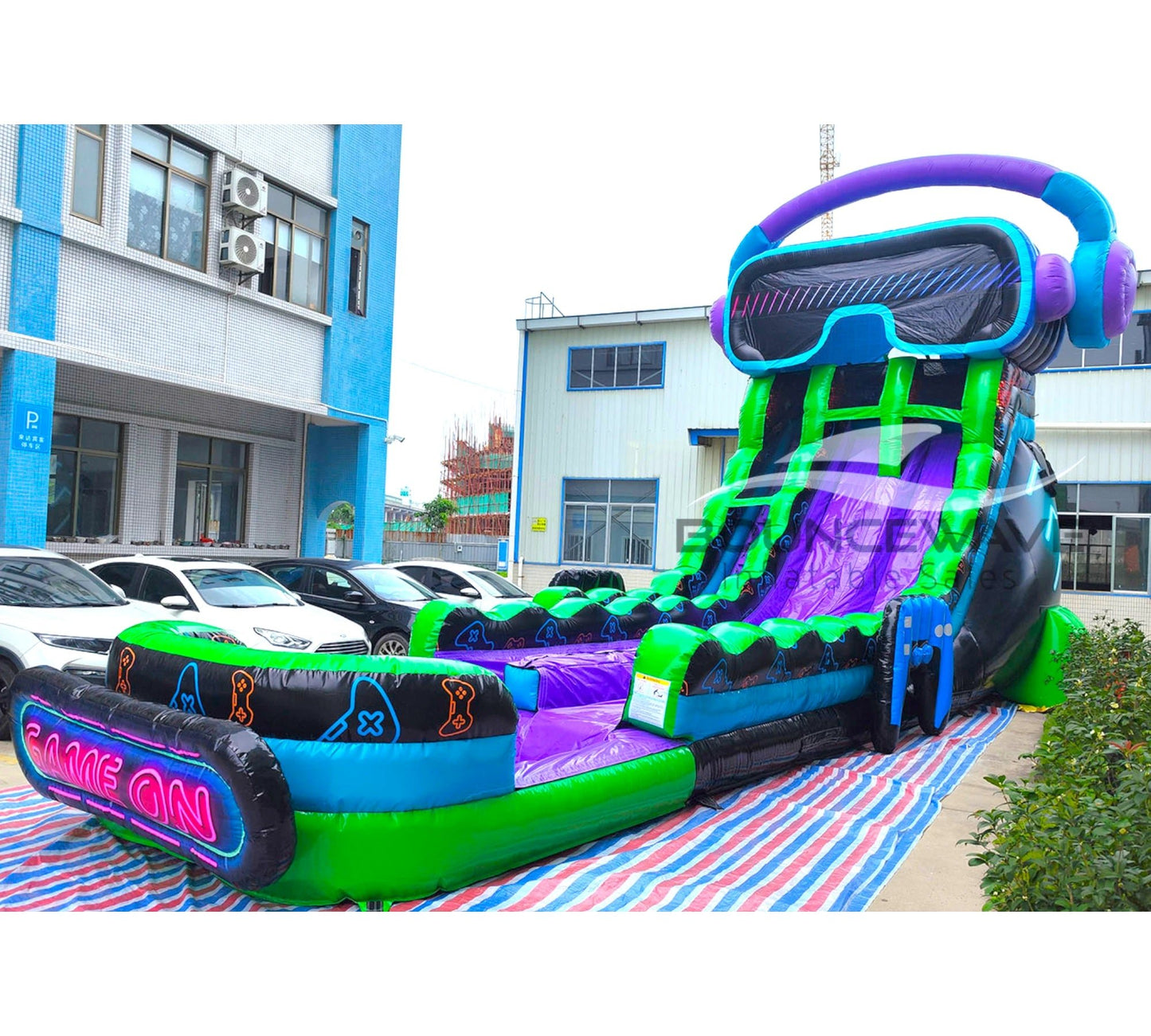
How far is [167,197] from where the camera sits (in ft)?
39.9

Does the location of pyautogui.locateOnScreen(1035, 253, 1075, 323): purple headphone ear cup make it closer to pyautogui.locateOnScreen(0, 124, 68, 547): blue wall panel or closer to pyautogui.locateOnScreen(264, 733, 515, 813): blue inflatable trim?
pyautogui.locateOnScreen(264, 733, 515, 813): blue inflatable trim

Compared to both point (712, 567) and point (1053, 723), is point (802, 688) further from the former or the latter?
point (712, 567)

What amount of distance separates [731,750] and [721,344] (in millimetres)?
5702

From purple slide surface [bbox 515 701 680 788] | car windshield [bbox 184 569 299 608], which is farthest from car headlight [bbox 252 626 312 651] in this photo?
purple slide surface [bbox 515 701 680 788]

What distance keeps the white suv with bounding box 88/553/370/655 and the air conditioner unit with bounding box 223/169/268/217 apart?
20.8 ft

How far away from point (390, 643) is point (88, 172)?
6800 millimetres

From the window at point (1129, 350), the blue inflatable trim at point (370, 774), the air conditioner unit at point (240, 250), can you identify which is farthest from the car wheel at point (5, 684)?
the window at point (1129, 350)

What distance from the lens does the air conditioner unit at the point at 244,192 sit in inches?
502

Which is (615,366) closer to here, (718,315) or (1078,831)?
(718,315)

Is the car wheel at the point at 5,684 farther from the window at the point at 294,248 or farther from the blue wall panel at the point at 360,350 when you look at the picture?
the blue wall panel at the point at 360,350

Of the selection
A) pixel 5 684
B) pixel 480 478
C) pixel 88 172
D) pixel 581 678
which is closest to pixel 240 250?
pixel 88 172

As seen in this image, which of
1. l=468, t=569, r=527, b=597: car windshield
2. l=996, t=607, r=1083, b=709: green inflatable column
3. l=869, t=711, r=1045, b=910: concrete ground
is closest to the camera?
l=869, t=711, r=1045, b=910: concrete ground

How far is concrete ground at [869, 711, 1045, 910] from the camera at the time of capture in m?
3.85

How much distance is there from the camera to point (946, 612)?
22.9 feet
